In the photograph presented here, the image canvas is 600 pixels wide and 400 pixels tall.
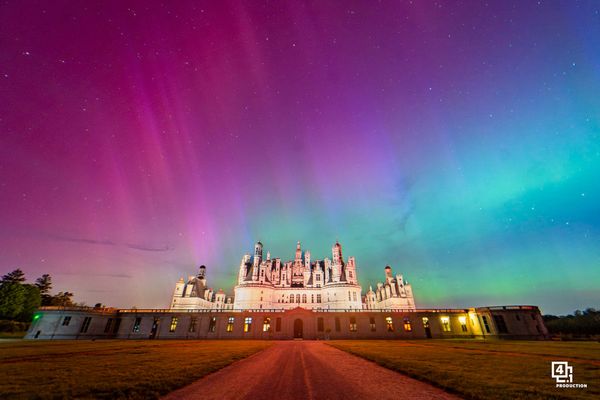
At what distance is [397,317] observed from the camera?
52.0 m

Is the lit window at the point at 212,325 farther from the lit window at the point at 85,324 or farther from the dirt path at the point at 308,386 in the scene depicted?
the dirt path at the point at 308,386

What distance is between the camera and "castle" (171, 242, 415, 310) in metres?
71.0

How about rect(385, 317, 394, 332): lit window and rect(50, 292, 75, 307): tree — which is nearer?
rect(385, 317, 394, 332): lit window

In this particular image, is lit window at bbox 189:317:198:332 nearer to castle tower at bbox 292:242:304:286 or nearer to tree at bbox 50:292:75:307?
castle tower at bbox 292:242:304:286

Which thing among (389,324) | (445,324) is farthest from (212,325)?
(445,324)

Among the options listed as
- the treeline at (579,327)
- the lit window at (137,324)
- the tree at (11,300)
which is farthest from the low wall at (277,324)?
A: the treeline at (579,327)

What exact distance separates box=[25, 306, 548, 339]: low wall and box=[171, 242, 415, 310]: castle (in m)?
14.1

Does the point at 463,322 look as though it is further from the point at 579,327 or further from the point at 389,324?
the point at 579,327

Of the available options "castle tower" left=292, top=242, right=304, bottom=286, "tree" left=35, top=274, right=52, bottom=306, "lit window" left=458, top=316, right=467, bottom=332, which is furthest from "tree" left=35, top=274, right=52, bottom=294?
"lit window" left=458, top=316, right=467, bottom=332

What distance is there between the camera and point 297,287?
253ft

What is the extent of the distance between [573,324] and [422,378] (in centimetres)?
9502

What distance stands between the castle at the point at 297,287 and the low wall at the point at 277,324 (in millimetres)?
14105

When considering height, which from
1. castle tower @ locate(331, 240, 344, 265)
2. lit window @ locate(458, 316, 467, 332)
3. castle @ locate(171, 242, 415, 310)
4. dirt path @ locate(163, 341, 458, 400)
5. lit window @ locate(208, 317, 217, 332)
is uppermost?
castle tower @ locate(331, 240, 344, 265)

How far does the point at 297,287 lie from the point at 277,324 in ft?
80.9
